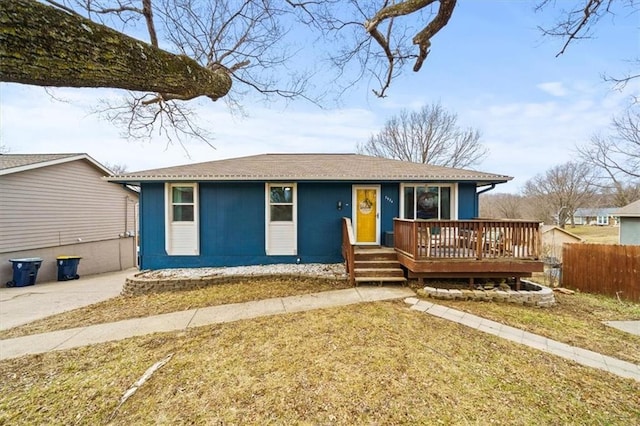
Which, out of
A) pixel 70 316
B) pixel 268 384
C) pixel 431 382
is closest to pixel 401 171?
pixel 431 382

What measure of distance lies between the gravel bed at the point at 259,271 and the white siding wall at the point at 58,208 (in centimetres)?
681

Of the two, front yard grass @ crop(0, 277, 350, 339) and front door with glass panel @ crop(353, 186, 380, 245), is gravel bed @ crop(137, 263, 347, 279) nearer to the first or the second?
front yard grass @ crop(0, 277, 350, 339)

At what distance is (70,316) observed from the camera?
5.53 metres

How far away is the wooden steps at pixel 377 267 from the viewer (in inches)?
259

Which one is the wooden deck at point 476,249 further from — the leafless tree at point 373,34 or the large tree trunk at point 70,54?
the large tree trunk at point 70,54

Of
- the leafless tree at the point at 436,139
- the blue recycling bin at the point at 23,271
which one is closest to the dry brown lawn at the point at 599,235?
the leafless tree at the point at 436,139

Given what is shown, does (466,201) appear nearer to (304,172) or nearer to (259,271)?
(304,172)

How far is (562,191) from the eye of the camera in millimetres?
32594

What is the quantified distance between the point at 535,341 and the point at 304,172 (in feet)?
20.7

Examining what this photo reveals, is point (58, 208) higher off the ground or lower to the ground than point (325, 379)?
higher

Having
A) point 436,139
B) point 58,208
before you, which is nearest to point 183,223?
point 58,208

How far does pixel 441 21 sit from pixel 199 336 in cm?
652

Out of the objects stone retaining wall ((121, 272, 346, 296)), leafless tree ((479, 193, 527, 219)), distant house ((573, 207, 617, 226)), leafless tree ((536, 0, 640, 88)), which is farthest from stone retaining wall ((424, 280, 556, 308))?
distant house ((573, 207, 617, 226))

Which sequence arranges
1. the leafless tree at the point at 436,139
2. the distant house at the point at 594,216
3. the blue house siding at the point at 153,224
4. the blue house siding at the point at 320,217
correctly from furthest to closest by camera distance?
the distant house at the point at 594,216
the leafless tree at the point at 436,139
the blue house siding at the point at 320,217
the blue house siding at the point at 153,224
